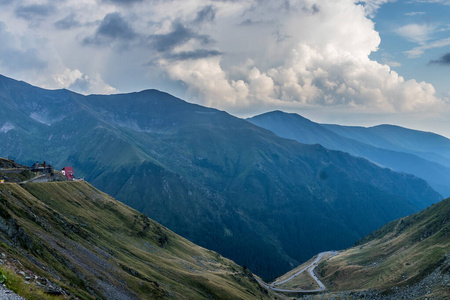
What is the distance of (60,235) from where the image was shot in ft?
248

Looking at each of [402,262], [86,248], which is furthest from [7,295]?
[402,262]

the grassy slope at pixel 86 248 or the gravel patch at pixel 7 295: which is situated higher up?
the gravel patch at pixel 7 295

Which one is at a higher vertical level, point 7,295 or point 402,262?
point 7,295

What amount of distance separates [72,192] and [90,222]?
84.9 ft

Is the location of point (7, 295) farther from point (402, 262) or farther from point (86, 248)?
point (402, 262)

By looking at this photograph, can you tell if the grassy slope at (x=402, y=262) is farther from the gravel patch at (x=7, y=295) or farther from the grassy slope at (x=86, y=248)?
the gravel patch at (x=7, y=295)

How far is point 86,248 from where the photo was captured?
80688 mm

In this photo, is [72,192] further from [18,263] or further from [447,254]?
[447,254]

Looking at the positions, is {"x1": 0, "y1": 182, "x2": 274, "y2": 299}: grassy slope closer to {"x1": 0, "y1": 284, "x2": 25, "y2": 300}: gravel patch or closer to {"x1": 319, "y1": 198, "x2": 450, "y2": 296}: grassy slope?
{"x1": 0, "y1": 284, "x2": 25, "y2": 300}: gravel patch

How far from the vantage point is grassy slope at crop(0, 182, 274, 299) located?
54719 mm

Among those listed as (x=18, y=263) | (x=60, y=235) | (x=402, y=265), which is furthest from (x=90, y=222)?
(x=402, y=265)

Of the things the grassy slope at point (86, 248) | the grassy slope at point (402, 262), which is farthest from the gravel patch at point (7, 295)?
the grassy slope at point (402, 262)

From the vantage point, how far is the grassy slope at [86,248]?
54.7 m

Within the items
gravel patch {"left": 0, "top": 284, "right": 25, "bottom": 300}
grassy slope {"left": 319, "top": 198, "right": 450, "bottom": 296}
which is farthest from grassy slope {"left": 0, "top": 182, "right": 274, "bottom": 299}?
grassy slope {"left": 319, "top": 198, "right": 450, "bottom": 296}
